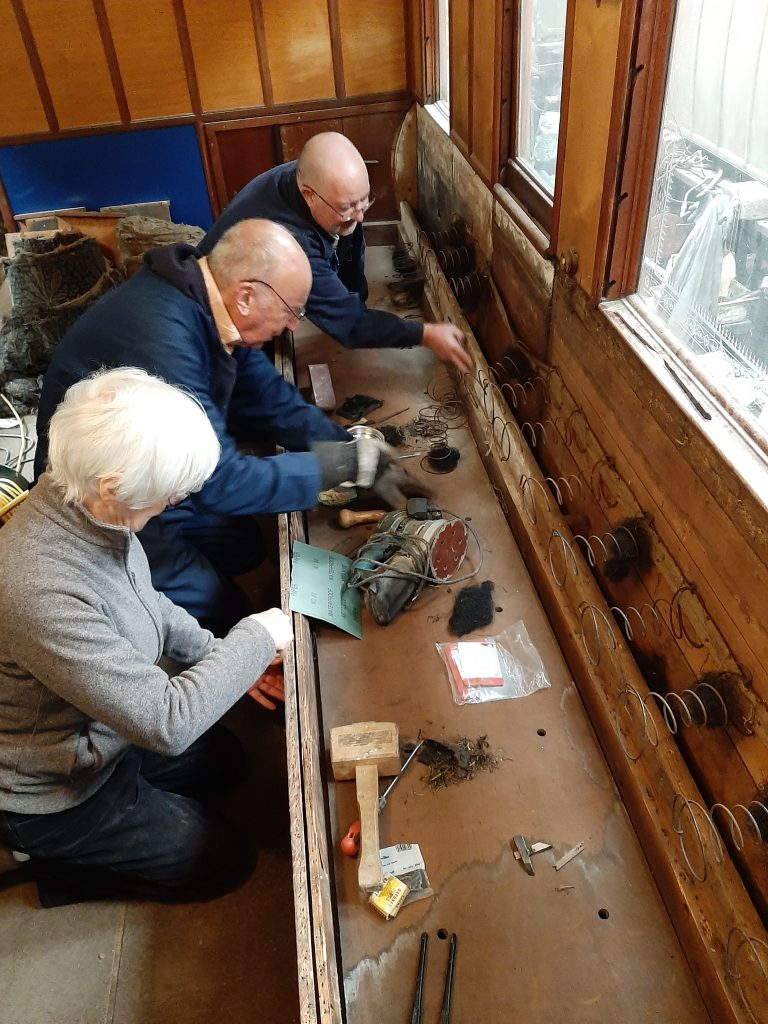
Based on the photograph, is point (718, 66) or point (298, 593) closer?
point (718, 66)

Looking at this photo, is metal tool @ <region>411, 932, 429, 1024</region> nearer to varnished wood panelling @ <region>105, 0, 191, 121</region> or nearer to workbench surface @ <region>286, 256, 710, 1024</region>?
workbench surface @ <region>286, 256, 710, 1024</region>

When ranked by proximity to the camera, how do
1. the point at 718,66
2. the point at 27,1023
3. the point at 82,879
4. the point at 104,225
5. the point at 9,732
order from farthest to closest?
the point at 104,225
the point at 82,879
the point at 27,1023
the point at 9,732
the point at 718,66

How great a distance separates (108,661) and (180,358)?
93cm

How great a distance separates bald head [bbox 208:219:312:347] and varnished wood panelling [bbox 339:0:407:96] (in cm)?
395

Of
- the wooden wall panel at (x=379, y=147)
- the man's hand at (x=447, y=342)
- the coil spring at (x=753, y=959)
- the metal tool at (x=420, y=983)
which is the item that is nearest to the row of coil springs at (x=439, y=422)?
the man's hand at (x=447, y=342)

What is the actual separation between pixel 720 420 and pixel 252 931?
6.00 ft

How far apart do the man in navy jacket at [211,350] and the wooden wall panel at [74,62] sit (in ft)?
13.1

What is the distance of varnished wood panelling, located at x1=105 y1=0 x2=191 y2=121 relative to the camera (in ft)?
16.2

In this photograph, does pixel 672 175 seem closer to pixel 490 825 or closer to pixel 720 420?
pixel 720 420

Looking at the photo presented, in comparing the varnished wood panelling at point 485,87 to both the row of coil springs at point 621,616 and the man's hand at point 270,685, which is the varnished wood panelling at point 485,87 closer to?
the row of coil springs at point 621,616

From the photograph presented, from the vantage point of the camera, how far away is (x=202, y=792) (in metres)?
2.27

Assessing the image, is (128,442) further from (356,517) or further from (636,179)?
(636,179)

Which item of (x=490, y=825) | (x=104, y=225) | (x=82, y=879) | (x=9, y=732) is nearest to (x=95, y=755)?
(x=9, y=732)

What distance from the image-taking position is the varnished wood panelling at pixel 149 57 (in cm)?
493
